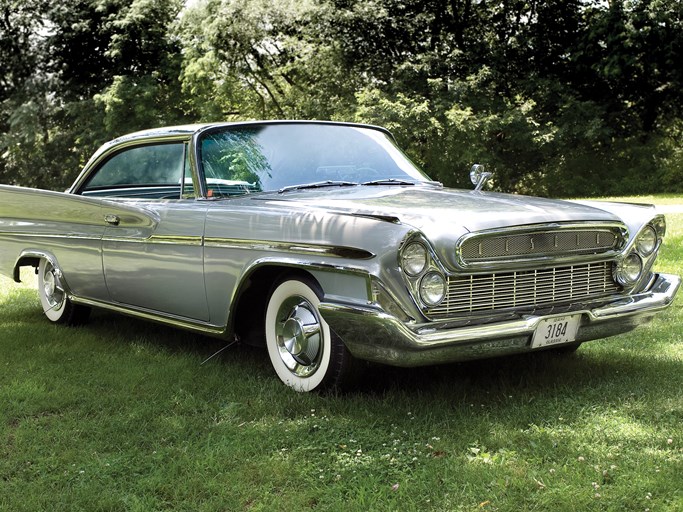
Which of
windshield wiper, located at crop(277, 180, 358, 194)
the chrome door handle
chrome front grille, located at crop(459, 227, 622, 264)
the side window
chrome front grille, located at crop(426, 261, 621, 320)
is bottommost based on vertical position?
chrome front grille, located at crop(426, 261, 621, 320)

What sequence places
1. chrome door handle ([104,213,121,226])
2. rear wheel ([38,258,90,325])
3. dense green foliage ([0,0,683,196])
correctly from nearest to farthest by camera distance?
chrome door handle ([104,213,121,226])
rear wheel ([38,258,90,325])
dense green foliage ([0,0,683,196])

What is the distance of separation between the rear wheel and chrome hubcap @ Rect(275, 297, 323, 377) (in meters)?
2.56

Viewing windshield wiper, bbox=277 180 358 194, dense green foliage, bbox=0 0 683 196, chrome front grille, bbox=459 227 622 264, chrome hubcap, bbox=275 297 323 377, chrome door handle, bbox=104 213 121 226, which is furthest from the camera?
dense green foliage, bbox=0 0 683 196

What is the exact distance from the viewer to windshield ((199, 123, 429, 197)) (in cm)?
477

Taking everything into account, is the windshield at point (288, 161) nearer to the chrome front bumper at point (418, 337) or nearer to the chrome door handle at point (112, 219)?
the chrome door handle at point (112, 219)

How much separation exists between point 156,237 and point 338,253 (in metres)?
1.58

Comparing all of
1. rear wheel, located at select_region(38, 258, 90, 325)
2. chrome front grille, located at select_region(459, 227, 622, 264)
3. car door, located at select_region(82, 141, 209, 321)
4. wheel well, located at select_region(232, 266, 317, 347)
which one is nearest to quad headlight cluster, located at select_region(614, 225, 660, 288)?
chrome front grille, located at select_region(459, 227, 622, 264)

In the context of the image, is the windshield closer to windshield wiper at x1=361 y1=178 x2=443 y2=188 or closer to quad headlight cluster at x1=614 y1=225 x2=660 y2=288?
windshield wiper at x1=361 y1=178 x2=443 y2=188

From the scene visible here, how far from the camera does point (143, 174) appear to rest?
18.3 feet

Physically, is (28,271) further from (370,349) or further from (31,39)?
(31,39)

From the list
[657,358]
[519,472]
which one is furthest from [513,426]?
[657,358]

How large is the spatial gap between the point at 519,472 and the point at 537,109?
26547mm

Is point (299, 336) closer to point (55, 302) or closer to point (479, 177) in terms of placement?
point (479, 177)

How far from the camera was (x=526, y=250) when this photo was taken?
12.8 feet
